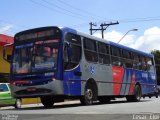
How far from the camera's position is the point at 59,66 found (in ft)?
56.5

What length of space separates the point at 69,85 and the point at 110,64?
500 cm

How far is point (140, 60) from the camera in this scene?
27422 millimetres

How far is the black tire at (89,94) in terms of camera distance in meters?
19.2

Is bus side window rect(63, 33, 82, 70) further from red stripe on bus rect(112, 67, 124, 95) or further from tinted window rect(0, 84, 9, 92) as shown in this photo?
tinted window rect(0, 84, 9, 92)

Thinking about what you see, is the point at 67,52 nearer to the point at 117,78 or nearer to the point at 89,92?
the point at 89,92

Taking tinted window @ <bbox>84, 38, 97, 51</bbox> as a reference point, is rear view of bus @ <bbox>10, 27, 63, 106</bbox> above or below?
below

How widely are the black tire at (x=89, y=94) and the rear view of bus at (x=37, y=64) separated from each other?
87.5 inches

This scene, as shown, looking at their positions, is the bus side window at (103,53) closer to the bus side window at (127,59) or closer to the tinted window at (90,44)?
the tinted window at (90,44)

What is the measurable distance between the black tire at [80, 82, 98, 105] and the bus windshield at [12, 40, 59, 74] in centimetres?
268

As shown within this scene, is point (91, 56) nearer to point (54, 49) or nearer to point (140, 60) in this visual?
point (54, 49)

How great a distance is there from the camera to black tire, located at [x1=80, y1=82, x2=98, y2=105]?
19.2 metres

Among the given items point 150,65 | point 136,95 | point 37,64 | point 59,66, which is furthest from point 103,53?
point 150,65

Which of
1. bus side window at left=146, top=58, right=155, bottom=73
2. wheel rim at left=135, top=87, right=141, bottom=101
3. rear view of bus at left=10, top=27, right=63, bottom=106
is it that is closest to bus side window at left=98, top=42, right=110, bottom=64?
rear view of bus at left=10, top=27, right=63, bottom=106

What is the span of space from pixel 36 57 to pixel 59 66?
44.3 inches
